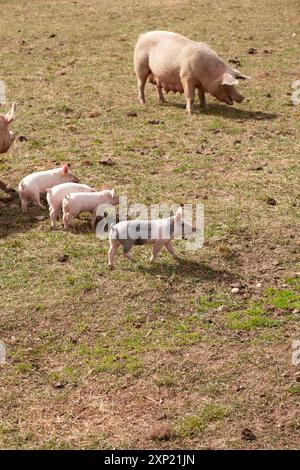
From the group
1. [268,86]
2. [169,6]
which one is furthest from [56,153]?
[169,6]

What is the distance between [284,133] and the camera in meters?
11.2

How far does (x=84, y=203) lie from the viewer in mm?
8195

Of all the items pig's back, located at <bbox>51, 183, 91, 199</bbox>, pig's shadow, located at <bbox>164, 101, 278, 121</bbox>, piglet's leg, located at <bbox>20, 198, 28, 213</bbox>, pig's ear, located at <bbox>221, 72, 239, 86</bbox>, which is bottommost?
pig's shadow, located at <bbox>164, 101, 278, 121</bbox>

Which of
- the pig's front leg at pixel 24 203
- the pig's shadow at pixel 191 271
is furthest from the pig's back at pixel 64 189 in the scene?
the pig's shadow at pixel 191 271

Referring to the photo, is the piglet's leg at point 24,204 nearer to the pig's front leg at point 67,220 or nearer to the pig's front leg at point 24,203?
the pig's front leg at point 24,203

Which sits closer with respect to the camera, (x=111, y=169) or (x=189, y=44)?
(x=111, y=169)

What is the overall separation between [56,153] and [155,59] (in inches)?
111

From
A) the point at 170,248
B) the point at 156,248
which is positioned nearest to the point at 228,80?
the point at 170,248

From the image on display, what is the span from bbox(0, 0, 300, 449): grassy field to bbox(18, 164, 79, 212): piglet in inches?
8.5

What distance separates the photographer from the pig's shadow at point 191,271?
24.7ft

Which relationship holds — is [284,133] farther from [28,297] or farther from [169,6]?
[169,6]

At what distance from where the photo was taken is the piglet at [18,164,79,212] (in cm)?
872

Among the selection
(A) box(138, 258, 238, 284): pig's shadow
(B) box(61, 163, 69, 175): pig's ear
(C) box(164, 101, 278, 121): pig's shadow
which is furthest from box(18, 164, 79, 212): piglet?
(C) box(164, 101, 278, 121): pig's shadow

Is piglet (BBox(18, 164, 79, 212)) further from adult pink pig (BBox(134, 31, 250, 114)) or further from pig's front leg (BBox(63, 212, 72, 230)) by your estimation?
adult pink pig (BBox(134, 31, 250, 114))
